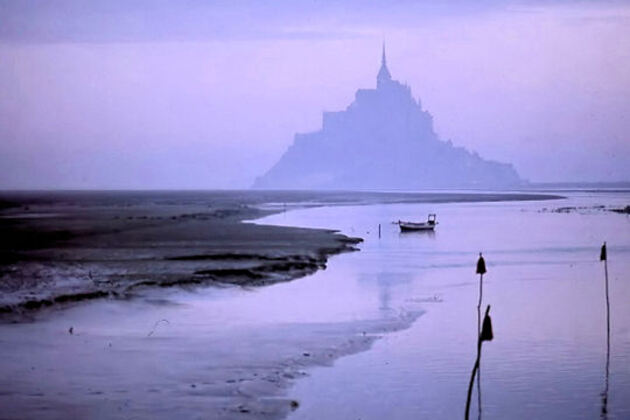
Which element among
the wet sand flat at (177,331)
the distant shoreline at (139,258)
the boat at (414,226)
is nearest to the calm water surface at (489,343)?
the wet sand flat at (177,331)

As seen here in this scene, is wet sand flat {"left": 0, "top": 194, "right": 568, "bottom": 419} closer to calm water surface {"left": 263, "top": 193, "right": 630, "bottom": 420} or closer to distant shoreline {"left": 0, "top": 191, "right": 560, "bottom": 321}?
distant shoreline {"left": 0, "top": 191, "right": 560, "bottom": 321}

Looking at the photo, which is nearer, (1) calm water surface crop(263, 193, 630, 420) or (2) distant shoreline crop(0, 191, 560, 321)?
(1) calm water surface crop(263, 193, 630, 420)

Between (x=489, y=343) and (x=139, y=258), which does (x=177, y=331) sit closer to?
(x=489, y=343)

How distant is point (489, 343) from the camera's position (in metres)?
20.3

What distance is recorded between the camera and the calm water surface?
48.9ft

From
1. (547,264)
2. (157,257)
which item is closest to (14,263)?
(157,257)

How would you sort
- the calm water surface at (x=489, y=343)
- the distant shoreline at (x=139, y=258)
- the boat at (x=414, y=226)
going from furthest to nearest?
the boat at (x=414, y=226) < the distant shoreline at (x=139, y=258) < the calm water surface at (x=489, y=343)

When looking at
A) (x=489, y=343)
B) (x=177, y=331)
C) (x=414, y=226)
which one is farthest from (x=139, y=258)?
(x=414, y=226)

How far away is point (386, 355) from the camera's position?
18.8m

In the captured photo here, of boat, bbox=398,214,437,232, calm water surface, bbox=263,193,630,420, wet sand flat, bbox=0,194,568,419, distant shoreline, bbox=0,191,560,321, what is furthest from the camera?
boat, bbox=398,214,437,232

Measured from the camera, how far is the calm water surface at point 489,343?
1491 centimetres

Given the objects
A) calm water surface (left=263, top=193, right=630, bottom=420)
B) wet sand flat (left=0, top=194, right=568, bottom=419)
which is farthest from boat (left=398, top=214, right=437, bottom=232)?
wet sand flat (left=0, top=194, right=568, bottom=419)

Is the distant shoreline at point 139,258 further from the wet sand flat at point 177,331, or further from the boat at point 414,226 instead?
the boat at point 414,226

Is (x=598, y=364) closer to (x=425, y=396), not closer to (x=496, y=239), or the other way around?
(x=425, y=396)
